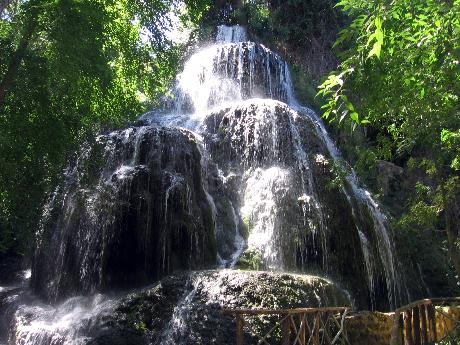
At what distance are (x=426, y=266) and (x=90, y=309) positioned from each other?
10.5 metres

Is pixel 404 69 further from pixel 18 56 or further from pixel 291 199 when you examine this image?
pixel 291 199

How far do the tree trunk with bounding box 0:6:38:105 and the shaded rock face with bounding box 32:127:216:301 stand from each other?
228 centimetres

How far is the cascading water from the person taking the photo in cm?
1073

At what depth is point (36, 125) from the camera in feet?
30.8

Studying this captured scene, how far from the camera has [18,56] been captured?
8.83 meters

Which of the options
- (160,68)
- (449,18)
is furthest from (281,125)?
(449,18)

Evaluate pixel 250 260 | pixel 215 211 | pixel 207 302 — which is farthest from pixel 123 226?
pixel 207 302

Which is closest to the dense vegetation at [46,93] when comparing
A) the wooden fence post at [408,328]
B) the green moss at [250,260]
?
the green moss at [250,260]

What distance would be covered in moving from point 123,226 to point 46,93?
362cm

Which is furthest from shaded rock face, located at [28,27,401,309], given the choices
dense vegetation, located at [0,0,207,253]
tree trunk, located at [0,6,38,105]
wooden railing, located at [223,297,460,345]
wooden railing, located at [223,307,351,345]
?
wooden railing, located at [223,307,351,345]

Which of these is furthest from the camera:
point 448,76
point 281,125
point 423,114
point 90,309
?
point 281,125

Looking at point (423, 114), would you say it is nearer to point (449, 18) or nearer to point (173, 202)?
point (449, 18)

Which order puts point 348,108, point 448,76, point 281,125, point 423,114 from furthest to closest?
point 281,125
point 423,114
point 448,76
point 348,108

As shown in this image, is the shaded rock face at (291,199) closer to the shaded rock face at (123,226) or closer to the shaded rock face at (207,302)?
the shaded rock face at (123,226)
